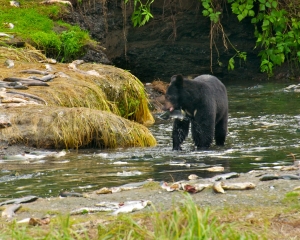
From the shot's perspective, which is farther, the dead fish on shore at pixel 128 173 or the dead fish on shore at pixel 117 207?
the dead fish on shore at pixel 128 173

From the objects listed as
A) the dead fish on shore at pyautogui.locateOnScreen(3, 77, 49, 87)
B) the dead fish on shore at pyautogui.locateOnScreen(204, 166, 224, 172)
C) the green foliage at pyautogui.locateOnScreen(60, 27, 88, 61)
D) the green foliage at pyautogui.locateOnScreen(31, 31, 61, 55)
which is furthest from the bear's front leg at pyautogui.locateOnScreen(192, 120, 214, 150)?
the green foliage at pyautogui.locateOnScreen(60, 27, 88, 61)

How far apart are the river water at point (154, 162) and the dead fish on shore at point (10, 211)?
1.01m

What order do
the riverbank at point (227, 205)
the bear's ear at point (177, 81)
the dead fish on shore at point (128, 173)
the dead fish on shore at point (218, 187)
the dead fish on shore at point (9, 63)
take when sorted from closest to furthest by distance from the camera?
the riverbank at point (227, 205) → the dead fish on shore at point (218, 187) → the dead fish on shore at point (128, 173) → the bear's ear at point (177, 81) → the dead fish on shore at point (9, 63)

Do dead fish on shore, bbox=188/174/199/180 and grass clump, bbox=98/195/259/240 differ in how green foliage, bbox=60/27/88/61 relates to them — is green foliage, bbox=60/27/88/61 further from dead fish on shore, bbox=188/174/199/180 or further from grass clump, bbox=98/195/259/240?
grass clump, bbox=98/195/259/240

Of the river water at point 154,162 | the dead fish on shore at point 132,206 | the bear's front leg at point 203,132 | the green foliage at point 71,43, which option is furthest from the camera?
the green foliage at point 71,43

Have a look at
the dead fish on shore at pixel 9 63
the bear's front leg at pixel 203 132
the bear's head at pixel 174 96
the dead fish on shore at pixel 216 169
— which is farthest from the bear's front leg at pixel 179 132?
the dead fish on shore at pixel 9 63

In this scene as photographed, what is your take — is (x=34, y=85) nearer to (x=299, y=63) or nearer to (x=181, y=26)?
(x=181, y=26)

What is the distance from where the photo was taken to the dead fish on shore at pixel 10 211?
5.47 metres

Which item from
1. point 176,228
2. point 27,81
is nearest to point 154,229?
point 176,228

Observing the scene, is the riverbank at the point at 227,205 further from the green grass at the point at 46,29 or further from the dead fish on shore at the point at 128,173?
the green grass at the point at 46,29

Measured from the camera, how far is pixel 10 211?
18.2 ft

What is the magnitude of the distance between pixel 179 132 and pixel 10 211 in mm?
4877

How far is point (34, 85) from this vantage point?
12.2m

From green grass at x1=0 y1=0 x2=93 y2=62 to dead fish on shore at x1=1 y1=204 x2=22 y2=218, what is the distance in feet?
Answer: 33.6
